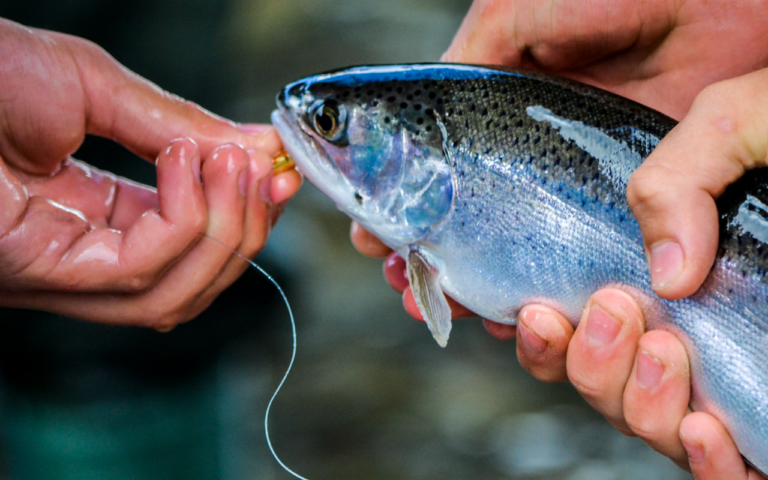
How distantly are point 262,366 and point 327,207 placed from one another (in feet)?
2.27

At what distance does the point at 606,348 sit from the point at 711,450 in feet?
0.64

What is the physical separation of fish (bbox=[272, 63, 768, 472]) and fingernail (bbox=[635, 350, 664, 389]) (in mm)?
50

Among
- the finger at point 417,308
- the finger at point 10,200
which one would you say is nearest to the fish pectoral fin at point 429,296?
the finger at point 417,308

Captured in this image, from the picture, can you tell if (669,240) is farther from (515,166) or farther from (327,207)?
(327,207)

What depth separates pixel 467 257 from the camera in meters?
0.98

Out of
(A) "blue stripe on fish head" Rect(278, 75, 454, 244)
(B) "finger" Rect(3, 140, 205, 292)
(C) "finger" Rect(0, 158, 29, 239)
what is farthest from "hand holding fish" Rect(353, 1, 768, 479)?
(C) "finger" Rect(0, 158, 29, 239)

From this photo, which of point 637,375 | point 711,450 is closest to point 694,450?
point 711,450

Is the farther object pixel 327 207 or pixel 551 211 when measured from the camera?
pixel 327 207

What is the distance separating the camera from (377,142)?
97cm

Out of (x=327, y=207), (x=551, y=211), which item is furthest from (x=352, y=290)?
(x=551, y=211)

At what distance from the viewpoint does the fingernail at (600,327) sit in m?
0.88

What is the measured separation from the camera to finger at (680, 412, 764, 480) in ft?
2.83

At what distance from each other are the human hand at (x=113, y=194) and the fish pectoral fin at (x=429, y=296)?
303mm

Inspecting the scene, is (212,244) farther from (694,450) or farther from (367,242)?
(694,450)
